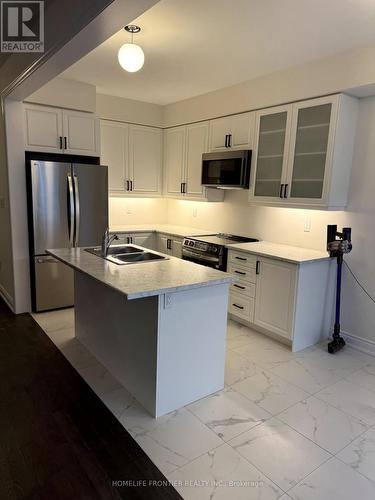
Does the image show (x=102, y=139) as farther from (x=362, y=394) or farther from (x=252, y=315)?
(x=362, y=394)

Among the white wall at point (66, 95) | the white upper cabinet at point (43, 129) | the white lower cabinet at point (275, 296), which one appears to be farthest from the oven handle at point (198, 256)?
the white wall at point (66, 95)

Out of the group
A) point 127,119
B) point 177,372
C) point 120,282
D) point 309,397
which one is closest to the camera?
point 120,282

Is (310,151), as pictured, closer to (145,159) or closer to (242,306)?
(242,306)

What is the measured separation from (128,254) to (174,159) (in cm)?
239

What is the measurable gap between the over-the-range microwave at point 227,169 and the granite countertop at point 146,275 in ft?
4.94

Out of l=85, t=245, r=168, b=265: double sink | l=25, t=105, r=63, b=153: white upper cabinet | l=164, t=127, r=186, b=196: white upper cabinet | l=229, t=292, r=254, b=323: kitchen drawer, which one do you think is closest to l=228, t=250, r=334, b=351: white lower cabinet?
l=229, t=292, r=254, b=323: kitchen drawer

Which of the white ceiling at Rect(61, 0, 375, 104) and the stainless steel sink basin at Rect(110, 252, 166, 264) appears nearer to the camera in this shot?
the white ceiling at Rect(61, 0, 375, 104)

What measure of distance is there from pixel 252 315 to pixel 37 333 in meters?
2.17

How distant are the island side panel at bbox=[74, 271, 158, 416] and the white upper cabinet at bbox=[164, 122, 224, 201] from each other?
6.87 ft

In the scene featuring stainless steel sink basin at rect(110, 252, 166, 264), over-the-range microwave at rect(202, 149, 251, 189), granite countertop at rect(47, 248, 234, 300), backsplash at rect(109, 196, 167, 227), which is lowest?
stainless steel sink basin at rect(110, 252, 166, 264)

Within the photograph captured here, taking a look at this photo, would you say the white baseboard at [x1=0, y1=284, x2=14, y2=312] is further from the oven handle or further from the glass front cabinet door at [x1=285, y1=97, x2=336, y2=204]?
the glass front cabinet door at [x1=285, y1=97, x2=336, y2=204]

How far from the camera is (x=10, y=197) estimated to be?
11.9ft

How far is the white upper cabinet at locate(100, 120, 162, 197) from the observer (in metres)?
4.64

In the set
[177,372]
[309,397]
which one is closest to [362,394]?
[309,397]
